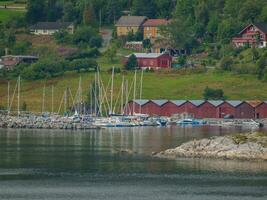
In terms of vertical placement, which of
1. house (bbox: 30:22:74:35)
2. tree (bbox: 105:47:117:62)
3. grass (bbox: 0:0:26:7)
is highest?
grass (bbox: 0:0:26:7)

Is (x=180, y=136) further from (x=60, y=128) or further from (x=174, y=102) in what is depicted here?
(x=174, y=102)

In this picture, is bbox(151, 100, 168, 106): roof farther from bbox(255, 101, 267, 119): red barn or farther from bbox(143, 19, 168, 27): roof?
bbox(143, 19, 168, 27): roof

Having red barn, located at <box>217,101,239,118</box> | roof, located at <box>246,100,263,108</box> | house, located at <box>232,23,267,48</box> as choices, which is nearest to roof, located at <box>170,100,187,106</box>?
red barn, located at <box>217,101,239,118</box>

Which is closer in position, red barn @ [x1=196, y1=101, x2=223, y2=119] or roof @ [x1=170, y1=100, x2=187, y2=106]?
roof @ [x1=170, y1=100, x2=187, y2=106]

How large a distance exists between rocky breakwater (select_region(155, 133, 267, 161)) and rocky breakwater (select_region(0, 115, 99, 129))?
3661cm

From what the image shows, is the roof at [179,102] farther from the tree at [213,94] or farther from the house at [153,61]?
the house at [153,61]

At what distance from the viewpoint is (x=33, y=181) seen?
70750mm

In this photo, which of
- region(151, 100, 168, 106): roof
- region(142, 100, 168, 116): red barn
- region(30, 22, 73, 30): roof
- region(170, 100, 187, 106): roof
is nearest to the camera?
region(170, 100, 187, 106): roof

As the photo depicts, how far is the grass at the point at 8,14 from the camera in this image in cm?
17512

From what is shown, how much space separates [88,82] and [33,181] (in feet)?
238

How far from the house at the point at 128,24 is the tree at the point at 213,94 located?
121 feet

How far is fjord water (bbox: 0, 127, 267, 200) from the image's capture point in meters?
66.2

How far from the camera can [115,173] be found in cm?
7450

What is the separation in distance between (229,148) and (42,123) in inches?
1697
